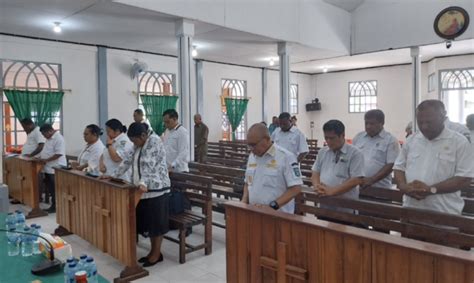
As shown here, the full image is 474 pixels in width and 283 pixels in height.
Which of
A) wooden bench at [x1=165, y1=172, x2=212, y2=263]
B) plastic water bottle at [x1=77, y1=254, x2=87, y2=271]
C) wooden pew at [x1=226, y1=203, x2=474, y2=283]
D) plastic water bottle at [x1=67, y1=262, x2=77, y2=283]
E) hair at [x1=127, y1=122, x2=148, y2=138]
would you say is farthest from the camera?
wooden bench at [x1=165, y1=172, x2=212, y2=263]

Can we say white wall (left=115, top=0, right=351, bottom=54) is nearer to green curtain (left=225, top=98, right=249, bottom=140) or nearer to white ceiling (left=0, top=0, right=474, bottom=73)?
white ceiling (left=0, top=0, right=474, bottom=73)

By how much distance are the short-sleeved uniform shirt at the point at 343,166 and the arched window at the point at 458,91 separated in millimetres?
9354

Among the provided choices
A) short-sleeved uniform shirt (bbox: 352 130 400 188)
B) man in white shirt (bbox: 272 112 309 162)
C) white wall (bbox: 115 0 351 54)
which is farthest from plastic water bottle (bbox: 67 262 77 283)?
white wall (bbox: 115 0 351 54)

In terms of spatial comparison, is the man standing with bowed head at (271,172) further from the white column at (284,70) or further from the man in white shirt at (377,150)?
the white column at (284,70)

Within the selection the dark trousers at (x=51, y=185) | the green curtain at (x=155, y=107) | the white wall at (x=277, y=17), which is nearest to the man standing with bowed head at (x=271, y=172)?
the white wall at (x=277, y=17)

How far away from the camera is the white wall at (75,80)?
298 inches

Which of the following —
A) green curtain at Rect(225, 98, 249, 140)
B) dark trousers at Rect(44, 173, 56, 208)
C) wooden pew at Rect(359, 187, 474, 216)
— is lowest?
dark trousers at Rect(44, 173, 56, 208)

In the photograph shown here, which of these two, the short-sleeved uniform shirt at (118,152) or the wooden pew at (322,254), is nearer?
the wooden pew at (322,254)

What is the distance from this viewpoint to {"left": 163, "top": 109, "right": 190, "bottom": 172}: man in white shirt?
4.55m

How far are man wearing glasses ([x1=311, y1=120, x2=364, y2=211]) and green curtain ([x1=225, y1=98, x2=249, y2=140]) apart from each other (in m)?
8.08

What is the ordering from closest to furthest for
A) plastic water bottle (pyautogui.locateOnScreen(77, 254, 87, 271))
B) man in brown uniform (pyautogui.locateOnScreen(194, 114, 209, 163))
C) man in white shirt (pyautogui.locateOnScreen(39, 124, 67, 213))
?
plastic water bottle (pyautogui.locateOnScreen(77, 254, 87, 271)), man in white shirt (pyautogui.locateOnScreen(39, 124, 67, 213)), man in brown uniform (pyautogui.locateOnScreen(194, 114, 209, 163))

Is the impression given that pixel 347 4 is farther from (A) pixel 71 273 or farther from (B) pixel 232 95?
(A) pixel 71 273

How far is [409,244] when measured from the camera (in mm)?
1519

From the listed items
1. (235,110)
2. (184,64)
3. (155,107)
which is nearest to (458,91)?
(235,110)
